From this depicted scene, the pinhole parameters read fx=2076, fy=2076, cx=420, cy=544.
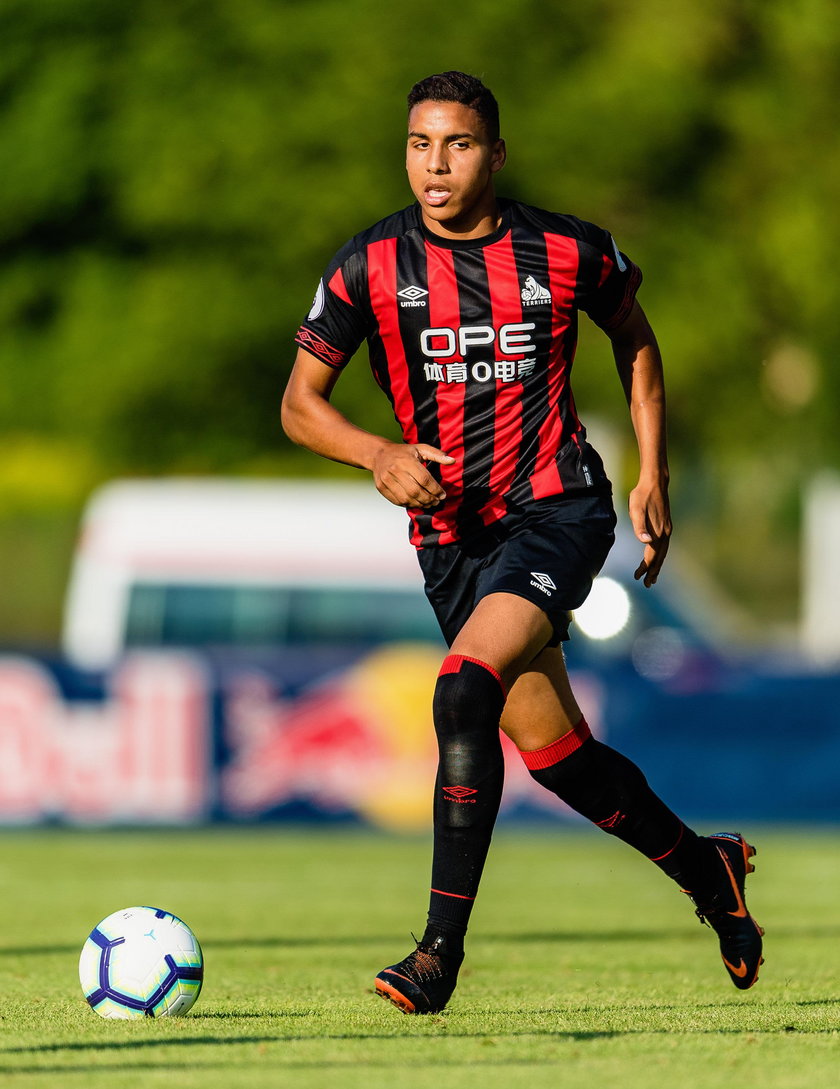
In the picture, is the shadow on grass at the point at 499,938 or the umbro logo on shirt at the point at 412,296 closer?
the umbro logo on shirt at the point at 412,296

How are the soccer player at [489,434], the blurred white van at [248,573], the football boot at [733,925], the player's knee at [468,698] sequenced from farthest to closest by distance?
the blurred white van at [248,573]
the football boot at [733,925]
the soccer player at [489,434]
the player's knee at [468,698]

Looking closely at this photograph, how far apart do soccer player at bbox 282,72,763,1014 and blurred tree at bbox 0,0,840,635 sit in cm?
1800

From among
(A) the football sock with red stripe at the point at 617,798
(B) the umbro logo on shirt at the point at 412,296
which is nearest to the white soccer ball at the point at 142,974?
(A) the football sock with red stripe at the point at 617,798

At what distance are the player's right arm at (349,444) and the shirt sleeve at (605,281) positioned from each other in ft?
2.21

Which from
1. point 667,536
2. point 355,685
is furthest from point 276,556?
point 667,536

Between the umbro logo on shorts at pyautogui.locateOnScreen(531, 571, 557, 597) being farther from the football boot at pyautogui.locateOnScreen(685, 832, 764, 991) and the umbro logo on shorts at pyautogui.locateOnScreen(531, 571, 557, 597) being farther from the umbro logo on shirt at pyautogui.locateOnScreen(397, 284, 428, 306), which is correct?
the football boot at pyautogui.locateOnScreen(685, 832, 764, 991)

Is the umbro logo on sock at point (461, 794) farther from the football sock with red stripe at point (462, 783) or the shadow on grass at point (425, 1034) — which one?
the shadow on grass at point (425, 1034)

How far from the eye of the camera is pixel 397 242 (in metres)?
5.75

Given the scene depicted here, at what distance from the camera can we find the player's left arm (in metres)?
5.82

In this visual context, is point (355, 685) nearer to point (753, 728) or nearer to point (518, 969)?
point (753, 728)

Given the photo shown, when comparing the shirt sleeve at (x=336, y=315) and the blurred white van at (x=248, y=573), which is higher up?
the shirt sleeve at (x=336, y=315)

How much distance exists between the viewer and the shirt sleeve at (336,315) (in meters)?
5.71

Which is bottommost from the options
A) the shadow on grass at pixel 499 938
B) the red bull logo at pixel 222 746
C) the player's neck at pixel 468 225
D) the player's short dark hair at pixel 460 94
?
the red bull logo at pixel 222 746

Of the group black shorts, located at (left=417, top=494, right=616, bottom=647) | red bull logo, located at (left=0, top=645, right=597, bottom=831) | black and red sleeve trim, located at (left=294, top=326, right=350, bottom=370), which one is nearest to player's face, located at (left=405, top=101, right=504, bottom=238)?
black and red sleeve trim, located at (left=294, top=326, right=350, bottom=370)
